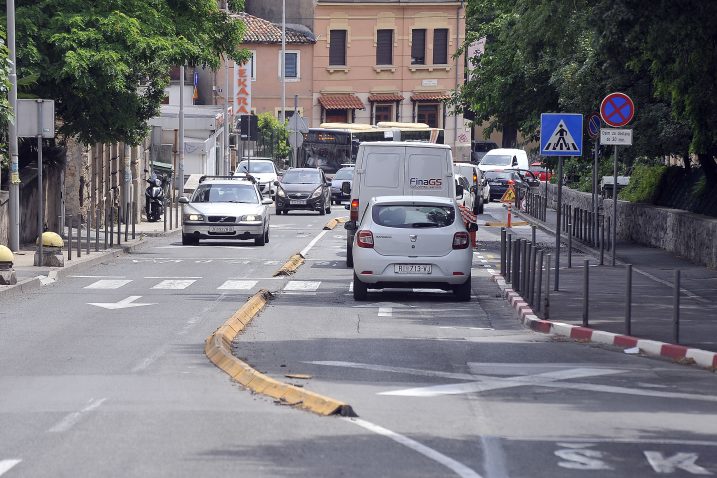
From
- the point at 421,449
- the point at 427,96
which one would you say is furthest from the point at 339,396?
the point at 427,96

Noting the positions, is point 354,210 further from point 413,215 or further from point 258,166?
point 258,166

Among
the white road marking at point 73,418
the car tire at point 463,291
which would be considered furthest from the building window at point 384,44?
the white road marking at point 73,418

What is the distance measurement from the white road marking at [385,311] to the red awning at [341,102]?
67.7m

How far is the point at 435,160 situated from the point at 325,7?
2421 inches

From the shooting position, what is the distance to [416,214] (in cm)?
2200

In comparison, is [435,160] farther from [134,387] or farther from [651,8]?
[134,387]

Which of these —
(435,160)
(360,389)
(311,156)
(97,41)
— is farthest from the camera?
(311,156)

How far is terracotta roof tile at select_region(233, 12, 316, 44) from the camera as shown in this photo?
86812 mm

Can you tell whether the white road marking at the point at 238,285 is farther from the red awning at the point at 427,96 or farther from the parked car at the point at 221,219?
the red awning at the point at 427,96

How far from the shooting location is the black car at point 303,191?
2087 inches

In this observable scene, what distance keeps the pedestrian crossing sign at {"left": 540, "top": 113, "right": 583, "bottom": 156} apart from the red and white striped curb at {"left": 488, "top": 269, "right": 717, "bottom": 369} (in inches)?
159

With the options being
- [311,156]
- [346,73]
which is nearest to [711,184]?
[311,156]

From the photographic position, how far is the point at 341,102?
3487 inches

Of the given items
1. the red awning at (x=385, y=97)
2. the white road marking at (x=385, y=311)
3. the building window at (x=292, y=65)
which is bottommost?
the white road marking at (x=385, y=311)
